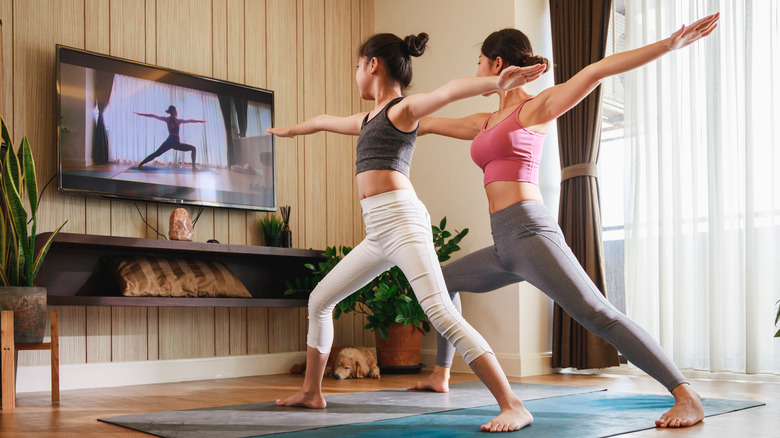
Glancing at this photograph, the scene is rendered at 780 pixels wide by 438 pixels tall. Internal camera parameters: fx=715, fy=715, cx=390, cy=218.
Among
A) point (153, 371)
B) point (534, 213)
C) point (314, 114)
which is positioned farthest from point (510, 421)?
point (314, 114)

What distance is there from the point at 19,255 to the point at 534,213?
2.02 meters

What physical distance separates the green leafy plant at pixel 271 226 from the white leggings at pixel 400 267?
5.70ft

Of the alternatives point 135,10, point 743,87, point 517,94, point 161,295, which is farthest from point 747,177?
point 135,10

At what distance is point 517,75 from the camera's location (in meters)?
1.75

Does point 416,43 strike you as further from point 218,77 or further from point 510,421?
point 218,77

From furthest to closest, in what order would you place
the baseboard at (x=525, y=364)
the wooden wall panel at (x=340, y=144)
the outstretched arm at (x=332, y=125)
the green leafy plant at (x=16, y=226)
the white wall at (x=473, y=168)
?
the wooden wall panel at (x=340, y=144) → the white wall at (x=473, y=168) → the baseboard at (x=525, y=364) → the green leafy plant at (x=16, y=226) → the outstretched arm at (x=332, y=125)

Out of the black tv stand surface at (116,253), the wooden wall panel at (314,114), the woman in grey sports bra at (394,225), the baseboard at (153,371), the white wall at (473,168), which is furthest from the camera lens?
the wooden wall panel at (314,114)

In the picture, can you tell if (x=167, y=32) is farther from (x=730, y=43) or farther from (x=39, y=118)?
(x=730, y=43)

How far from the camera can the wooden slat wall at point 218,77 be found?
345cm

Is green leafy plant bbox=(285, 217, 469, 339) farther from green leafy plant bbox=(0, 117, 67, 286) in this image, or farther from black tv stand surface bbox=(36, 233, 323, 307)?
green leafy plant bbox=(0, 117, 67, 286)

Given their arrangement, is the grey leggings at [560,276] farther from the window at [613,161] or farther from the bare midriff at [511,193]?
the window at [613,161]

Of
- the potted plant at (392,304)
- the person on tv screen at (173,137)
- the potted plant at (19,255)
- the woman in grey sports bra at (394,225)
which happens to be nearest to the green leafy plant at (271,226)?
the potted plant at (392,304)

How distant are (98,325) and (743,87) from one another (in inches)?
133

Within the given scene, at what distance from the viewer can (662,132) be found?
3752 mm
